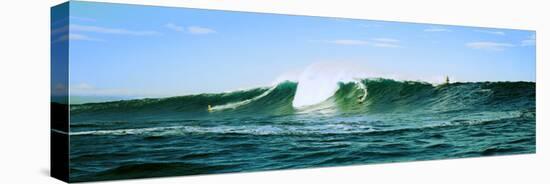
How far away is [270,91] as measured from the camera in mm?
8539

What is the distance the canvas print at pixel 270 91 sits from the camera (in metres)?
7.62

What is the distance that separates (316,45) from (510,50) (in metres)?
3.09

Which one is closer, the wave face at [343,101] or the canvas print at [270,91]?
the canvas print at [270,91]

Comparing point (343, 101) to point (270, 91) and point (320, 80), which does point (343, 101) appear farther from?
point (270, 91)

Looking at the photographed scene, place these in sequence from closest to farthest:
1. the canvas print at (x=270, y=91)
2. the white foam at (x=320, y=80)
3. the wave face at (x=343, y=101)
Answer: the canvas print at (x=270, y=91), the wave face at (x=343, y=101), the white foam at (x=320, y=80)

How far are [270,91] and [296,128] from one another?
1.74 ft

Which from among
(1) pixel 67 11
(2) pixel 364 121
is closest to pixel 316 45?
(2) pixel 364 121

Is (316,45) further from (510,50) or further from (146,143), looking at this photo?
(510,50)

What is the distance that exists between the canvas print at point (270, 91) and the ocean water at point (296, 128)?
1cm

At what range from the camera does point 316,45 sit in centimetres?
888

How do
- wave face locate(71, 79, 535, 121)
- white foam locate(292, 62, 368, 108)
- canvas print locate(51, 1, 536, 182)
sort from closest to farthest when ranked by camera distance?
canvas print locate(51, 1, 536, 182), wave face locate(71, 79, 535, 121), white foam locate(292, 62, 368, 108)

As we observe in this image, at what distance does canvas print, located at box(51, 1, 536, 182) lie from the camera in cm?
762

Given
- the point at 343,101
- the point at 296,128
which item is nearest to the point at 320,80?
the point at 343,101

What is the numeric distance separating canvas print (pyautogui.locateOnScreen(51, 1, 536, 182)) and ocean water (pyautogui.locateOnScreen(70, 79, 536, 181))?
14mm
